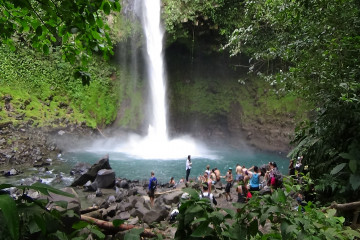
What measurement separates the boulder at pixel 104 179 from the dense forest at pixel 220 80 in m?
6.11

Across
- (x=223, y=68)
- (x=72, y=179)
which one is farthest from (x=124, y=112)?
(x=72, y=179)

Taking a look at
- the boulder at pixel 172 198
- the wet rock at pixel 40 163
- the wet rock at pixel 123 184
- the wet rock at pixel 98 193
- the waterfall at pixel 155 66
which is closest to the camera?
the boulder at pixel 172 198

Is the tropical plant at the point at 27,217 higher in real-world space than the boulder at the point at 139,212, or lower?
higher

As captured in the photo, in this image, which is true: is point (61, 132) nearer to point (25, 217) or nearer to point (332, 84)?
point (332, 84)

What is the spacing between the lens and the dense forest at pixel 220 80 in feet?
7.80

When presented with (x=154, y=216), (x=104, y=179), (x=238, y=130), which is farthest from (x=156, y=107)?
(x=154, y=216)

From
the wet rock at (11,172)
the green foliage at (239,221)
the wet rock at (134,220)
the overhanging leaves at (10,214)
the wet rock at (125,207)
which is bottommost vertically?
the wet rock at (134,220)

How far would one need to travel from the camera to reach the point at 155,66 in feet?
90.3

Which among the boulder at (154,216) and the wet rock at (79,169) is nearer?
the boulder at (154,216)

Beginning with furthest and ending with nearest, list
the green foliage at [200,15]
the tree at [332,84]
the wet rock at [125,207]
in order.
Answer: the green foliage at [200,15], the wet rock at [125,207], the tree at [332,84]

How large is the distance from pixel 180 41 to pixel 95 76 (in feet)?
29.7

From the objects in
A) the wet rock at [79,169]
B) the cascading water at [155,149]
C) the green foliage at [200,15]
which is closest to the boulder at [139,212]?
the cascading water at [155,149]

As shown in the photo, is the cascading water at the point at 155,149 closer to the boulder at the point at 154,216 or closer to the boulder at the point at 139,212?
the boulder at the point at 139,212

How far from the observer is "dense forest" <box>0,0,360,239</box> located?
7.80 ft
